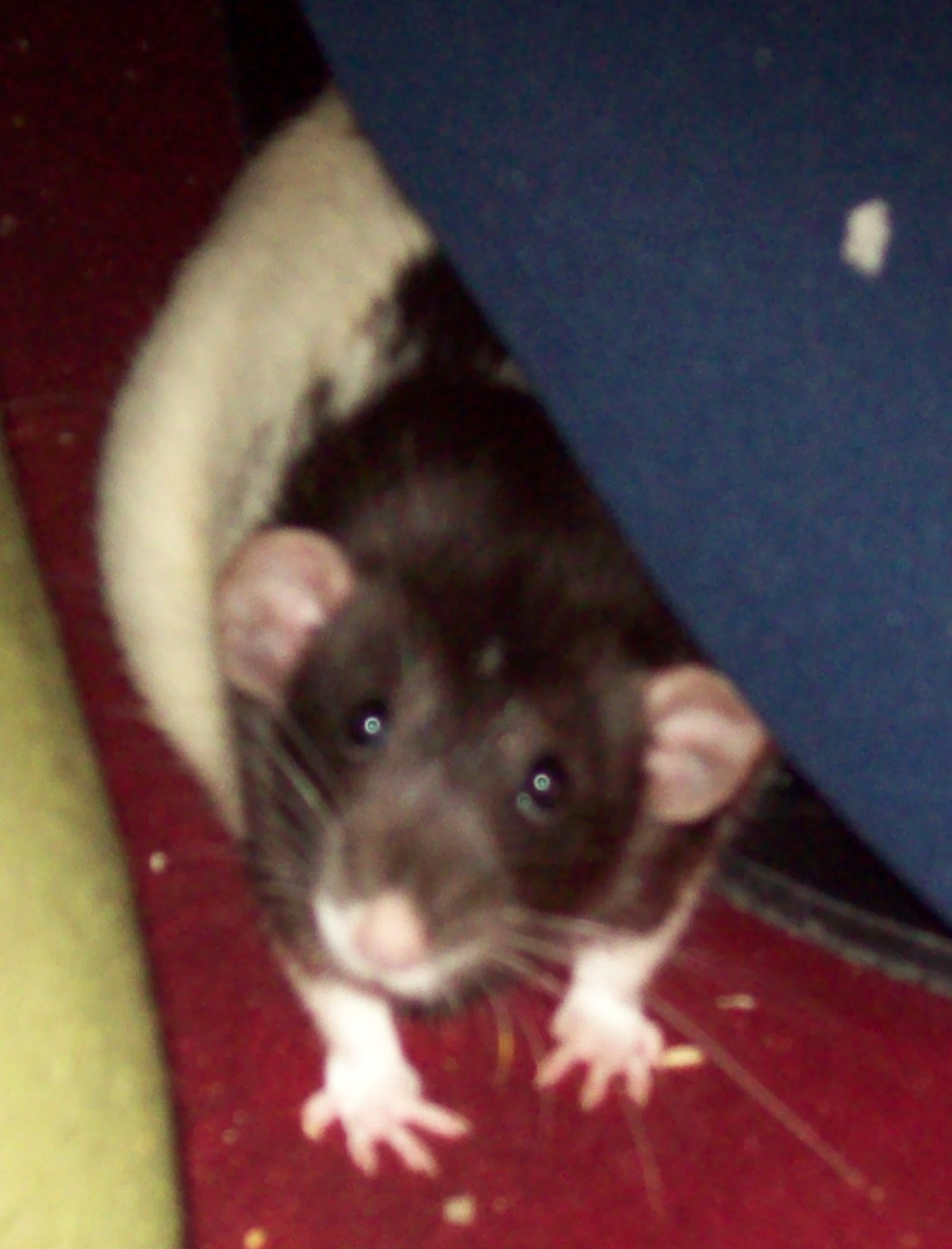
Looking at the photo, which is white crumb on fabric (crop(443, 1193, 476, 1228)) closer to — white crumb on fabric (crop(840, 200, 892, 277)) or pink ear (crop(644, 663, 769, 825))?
pink ear (crop(644, 663, 769, 825))

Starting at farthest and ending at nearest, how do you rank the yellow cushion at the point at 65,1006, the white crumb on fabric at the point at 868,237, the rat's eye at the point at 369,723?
the rat's eye at the point at 369,723
the white crumb on fabric at the point at 868,237
the yellow cushion at the point at 65,1006

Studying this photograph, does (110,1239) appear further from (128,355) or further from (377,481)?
(128,355)

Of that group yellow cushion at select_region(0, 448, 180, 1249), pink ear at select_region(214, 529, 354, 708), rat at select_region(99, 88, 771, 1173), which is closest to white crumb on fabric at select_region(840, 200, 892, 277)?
rat at select_region(99, 88, 771, 1173)

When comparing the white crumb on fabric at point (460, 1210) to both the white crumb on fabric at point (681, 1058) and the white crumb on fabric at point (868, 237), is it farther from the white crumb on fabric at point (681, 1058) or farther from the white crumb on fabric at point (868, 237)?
the white crumb on fabric at point (868, 237)

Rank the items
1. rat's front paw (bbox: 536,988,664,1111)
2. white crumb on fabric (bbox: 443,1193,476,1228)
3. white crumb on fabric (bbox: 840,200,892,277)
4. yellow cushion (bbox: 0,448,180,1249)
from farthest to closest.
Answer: rat's front paw (bbox: 536,988,664,1111)
white crumb on fabric (bbox: 443,1193,476,1228)
white crumb on fabric (bbox: 840,200,892,277)
yellow cushion (bbox: 0,448,180,1249)

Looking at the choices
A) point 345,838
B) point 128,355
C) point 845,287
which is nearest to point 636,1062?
point 345,838

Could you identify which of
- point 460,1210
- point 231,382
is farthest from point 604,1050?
point 231,382

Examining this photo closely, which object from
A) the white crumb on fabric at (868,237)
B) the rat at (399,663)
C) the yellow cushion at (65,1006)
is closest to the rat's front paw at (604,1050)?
the rat at (399,663)
